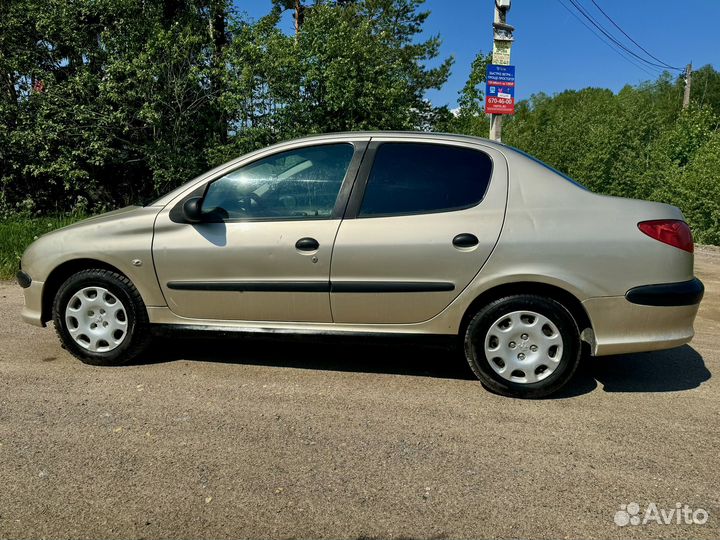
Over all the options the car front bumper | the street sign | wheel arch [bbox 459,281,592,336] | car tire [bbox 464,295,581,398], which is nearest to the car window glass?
wheel arch [bbox 459,281,592,336]

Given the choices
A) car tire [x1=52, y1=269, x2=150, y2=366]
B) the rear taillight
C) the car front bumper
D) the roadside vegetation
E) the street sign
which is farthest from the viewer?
the roadside vegetation

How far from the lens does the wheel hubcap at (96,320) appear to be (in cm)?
413

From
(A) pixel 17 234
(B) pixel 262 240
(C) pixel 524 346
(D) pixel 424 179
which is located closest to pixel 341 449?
(C) pixel 524 346

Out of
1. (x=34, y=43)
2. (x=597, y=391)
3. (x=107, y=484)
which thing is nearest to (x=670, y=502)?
Answer: (x=597, y=391)

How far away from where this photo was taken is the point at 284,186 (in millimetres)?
3959

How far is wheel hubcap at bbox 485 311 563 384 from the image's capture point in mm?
3631

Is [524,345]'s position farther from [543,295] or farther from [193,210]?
[193,210]

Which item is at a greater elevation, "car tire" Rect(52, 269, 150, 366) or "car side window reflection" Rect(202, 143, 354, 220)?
"car side window reflection" Rect(202, 143, 354, 220)

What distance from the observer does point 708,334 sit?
5.37 m

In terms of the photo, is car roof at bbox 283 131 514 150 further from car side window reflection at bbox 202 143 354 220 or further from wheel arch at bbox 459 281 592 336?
wheel arch at bbox 459 281 592 336

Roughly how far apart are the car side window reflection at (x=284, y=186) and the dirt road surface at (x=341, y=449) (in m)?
1.18

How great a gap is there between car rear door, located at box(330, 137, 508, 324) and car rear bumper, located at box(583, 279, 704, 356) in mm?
826

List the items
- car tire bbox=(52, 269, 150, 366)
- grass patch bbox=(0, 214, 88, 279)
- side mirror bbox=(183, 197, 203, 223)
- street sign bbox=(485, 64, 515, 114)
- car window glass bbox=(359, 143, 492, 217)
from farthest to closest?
1. street sign bbox=(485, 64, 515, 114)
2. grass patch bbox=(0, 214, 88, 279)
3. car tire bbox=(52, 269, 150, 366)
4. side mirror bbox=(183, 197, 203, 223)
5. car window glass bbox=(359, 143, 492, 217)

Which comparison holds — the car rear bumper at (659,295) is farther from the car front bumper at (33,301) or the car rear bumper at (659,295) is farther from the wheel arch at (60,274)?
the car front bumper at (33,301)
